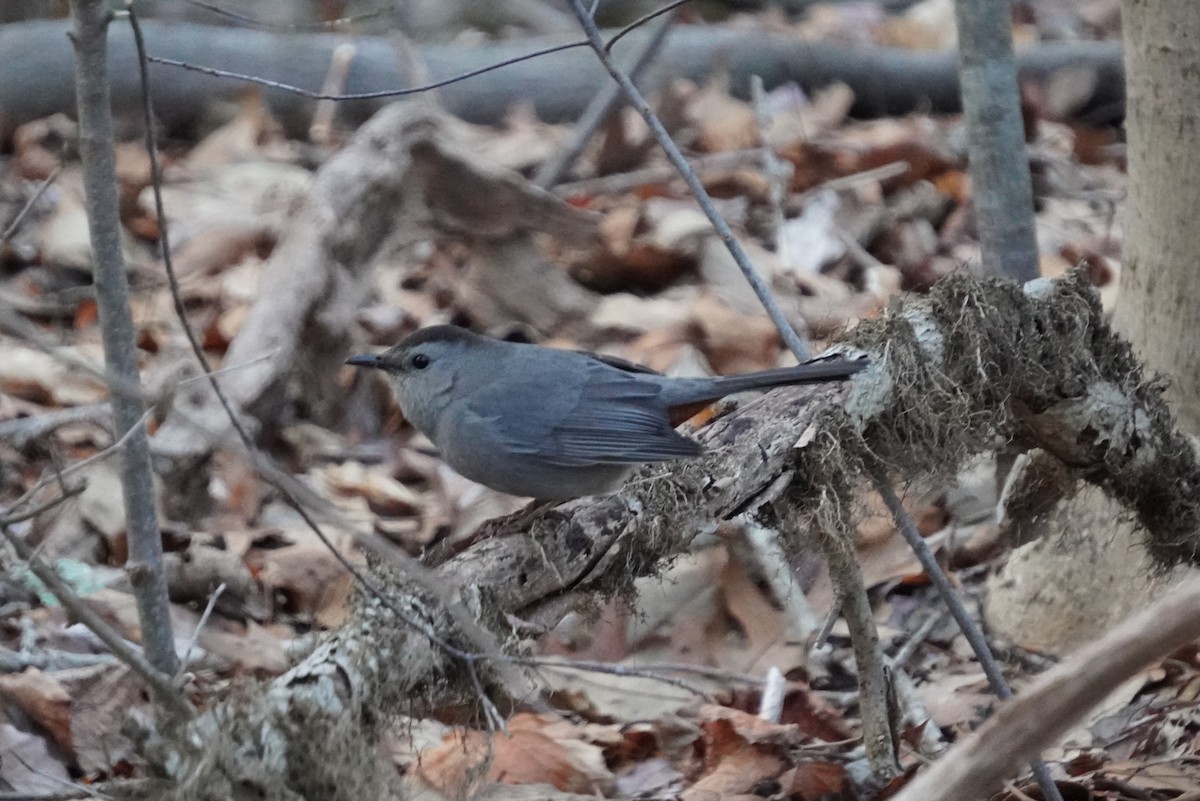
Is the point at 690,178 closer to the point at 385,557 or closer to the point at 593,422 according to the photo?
the point at 593,422

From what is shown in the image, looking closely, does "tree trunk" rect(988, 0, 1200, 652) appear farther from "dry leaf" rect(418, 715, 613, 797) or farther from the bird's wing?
"dry leaf" rect(418, 715, 613, 797)

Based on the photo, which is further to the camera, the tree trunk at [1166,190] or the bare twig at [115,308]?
the tree trunk at [1166,190]

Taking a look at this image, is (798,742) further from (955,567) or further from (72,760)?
(72,760)

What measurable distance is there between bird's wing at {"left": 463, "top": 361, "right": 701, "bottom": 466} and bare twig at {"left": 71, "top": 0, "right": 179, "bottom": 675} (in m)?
1.08

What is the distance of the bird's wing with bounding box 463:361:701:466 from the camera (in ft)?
11.8

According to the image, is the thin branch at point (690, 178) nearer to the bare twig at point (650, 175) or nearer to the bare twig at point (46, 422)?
the bare twig at point (46, 422)

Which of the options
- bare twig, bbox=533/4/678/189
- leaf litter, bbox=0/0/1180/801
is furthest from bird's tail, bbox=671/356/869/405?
bare twig, bbox=533/4/678/189

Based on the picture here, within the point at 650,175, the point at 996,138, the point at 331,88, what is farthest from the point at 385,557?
the point at 331,88

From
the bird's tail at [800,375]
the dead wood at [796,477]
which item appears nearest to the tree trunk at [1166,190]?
the dead wood at [796,477]

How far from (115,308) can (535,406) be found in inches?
52.2

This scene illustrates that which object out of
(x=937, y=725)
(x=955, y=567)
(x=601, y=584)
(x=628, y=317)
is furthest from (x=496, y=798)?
(x=628, y=317)

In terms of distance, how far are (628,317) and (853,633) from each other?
129 inches

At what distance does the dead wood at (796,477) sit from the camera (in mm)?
2393

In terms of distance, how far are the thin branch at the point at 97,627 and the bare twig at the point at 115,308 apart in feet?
1.56
